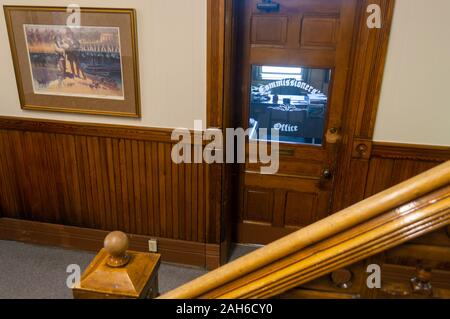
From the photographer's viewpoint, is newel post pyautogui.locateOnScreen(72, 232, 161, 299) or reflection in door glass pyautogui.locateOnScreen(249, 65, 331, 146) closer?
newel post pyautogui.locateOnScreen(72, 232, 161, 299)

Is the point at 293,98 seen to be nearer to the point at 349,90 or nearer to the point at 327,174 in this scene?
the point at 349,90

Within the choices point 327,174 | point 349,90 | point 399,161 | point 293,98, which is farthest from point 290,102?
point 399,161

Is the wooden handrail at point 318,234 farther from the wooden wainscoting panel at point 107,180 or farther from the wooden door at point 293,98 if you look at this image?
the wooden door at point 293,98

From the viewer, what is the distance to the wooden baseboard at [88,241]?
2947 millimetres

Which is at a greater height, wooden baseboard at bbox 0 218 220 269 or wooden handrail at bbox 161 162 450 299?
wooden handrail at bbox 161 162 450 299

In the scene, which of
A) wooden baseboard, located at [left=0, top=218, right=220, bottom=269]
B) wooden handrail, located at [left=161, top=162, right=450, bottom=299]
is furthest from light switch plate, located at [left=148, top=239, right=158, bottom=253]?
wooden handrail, located at [left=161, top=162, right=450, bottom=299]

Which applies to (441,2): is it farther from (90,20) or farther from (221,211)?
(90,20)

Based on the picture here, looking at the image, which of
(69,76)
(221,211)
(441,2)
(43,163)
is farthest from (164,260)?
(441,2)

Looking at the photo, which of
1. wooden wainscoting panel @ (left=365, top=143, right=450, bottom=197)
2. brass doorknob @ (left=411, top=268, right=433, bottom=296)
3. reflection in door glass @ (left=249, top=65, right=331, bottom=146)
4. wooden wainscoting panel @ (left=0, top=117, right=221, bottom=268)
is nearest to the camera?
brass doorknob @ (left=411, top=268, right=433, bottom=296)

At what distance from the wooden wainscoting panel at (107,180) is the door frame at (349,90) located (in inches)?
8.9

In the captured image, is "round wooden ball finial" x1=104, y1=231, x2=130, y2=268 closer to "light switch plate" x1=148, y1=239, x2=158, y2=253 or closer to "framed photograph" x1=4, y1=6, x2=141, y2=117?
"framed photograph" x1=4, y1=6, x2=141, y2=117

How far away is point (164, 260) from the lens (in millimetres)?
3029

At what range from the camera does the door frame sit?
2.32 meters
